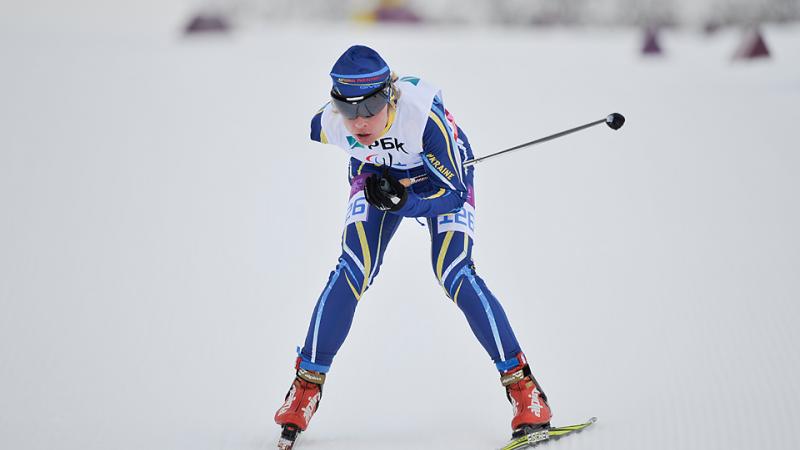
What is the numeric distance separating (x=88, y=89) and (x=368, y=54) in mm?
8003

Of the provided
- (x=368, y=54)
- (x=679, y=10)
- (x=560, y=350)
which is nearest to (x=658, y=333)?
(x=560, y=350)

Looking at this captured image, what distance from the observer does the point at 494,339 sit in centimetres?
323

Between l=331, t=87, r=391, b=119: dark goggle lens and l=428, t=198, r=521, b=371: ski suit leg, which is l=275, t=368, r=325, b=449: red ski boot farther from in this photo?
l=331, t=87, r=391, b=119: dark goggle lens

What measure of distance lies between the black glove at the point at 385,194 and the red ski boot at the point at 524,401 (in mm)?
732

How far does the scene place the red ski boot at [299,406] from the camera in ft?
10.6

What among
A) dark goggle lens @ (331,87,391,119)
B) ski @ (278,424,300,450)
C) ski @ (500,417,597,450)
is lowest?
ski @ (500,417,597,450)

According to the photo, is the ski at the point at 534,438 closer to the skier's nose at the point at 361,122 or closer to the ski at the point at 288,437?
the ski at the point at 288,437

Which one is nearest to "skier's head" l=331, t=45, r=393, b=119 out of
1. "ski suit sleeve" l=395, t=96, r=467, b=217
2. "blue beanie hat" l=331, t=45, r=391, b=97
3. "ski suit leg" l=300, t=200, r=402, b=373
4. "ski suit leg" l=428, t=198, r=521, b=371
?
"blue beanie hat" l=331, t=45, r=391, b=97

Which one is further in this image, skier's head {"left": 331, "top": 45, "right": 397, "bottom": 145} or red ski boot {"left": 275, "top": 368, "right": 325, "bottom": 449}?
red ski boot {"left": 275, "top": 368, "right": 325, "bottom": 449}

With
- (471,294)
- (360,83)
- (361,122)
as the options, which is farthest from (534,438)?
(360,83)

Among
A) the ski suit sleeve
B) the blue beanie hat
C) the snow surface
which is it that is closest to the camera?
the blue beanie hat

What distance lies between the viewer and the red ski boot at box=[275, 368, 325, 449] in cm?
324

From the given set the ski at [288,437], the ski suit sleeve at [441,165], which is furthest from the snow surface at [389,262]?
the ski suit sleeve at [441,165]

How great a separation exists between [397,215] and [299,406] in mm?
768
